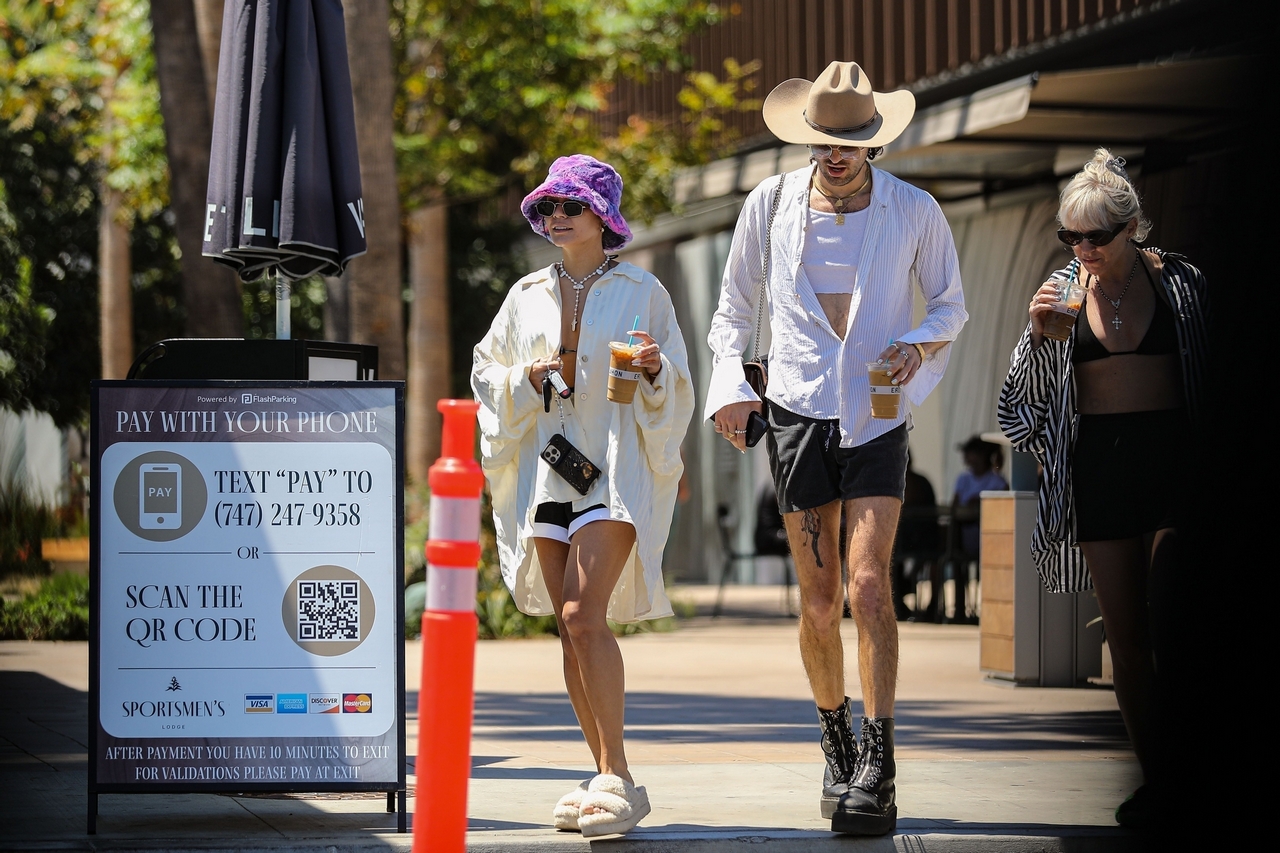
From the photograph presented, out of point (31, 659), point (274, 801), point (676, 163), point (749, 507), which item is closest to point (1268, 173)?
point (274, 801)

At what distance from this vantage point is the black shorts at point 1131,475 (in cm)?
542

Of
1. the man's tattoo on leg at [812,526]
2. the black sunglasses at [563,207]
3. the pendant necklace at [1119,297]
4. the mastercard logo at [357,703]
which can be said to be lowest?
the mastercard logo at [357,703]

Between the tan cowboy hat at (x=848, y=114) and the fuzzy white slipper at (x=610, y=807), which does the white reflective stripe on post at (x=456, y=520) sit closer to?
the fuzzy white slipper at (x=610, y=807)

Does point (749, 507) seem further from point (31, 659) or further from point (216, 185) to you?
point (216, 185)

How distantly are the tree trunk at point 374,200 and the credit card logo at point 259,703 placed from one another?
23.9ft

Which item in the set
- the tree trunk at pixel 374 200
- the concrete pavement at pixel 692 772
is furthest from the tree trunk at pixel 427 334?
the concrete pavement at pixel 692 772

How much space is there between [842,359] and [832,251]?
1.20ft

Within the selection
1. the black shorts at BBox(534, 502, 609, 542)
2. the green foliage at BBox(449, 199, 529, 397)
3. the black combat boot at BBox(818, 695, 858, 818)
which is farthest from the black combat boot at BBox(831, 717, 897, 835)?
the green foliage at BBox(449, 199, 529, 397)

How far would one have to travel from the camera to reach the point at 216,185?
21.3 feet

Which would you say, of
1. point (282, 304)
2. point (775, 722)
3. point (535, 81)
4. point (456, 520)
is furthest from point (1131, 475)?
point (535, 81)

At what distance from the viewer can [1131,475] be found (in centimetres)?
544

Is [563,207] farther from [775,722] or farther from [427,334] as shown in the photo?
[427,334]

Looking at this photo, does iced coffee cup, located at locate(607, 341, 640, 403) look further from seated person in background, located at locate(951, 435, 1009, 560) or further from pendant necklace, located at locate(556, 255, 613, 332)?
seated person in background, located at locate(951, 435, 1009, 560)

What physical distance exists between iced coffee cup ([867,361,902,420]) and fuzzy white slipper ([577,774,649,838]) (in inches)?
53.7
